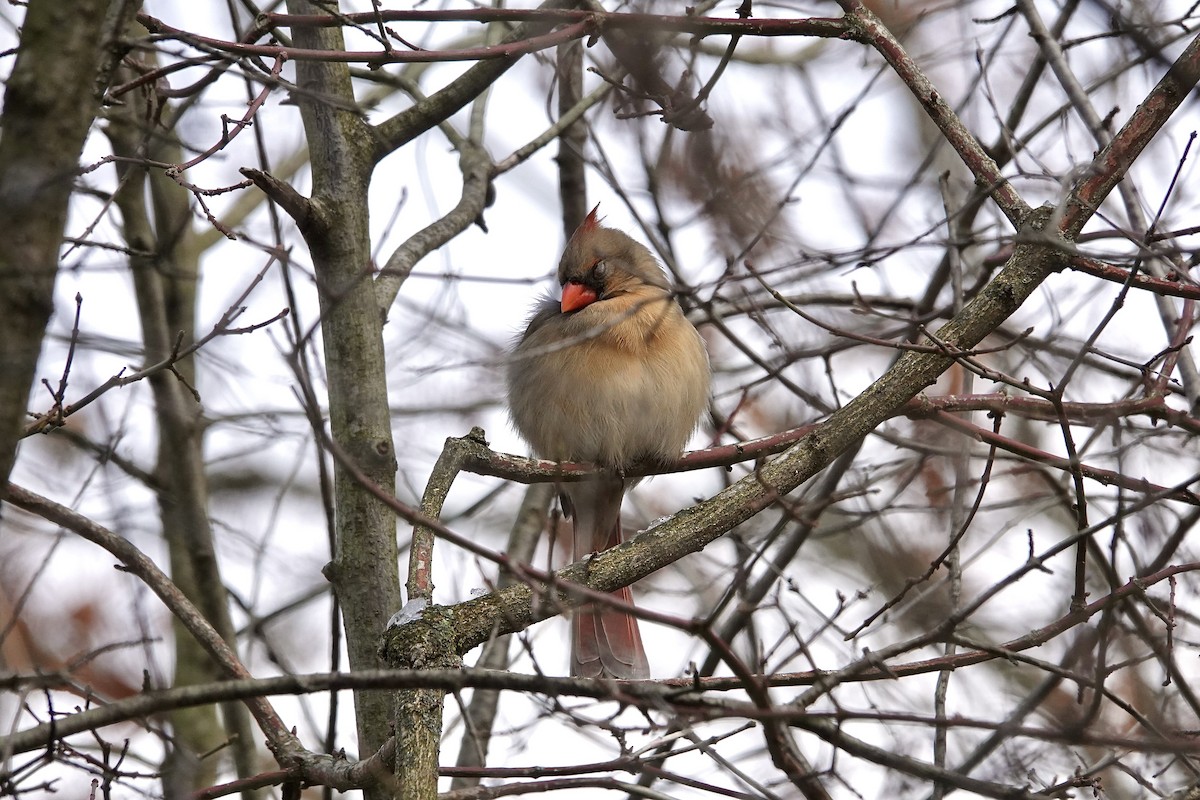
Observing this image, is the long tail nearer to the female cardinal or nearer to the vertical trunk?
the female cardinal

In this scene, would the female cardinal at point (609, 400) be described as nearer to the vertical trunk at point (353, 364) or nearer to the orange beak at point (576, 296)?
the orange beak at point (576, 296)

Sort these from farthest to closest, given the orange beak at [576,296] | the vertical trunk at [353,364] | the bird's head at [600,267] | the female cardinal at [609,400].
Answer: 1. the bird's head at [600,267]
2. the orange beak at [576,296]
3. the female cardinal at [609,400]
4. the vertical trunk at [353,364]

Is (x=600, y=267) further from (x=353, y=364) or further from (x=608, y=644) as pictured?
(x=353, y=364)

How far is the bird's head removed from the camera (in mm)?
5098

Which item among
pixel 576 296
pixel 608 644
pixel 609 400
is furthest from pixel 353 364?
pixel 608 644

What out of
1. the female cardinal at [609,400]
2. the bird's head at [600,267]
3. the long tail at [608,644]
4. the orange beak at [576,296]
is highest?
the bird's head at [600,267]

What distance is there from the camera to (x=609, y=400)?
4.54 m

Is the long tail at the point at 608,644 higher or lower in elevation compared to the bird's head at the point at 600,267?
lower

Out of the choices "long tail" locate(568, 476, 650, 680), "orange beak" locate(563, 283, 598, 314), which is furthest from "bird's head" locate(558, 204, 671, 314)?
"long tail" locate(568, 476, 650, 680)

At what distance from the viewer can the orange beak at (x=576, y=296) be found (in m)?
4.96

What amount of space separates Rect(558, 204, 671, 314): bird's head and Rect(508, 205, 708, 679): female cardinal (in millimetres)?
79

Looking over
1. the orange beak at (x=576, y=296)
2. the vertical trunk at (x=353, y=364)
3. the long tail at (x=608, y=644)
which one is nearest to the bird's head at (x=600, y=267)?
the orange beak at (x=576, y=296)

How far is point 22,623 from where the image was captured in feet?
17.0

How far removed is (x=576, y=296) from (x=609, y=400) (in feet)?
2.11
